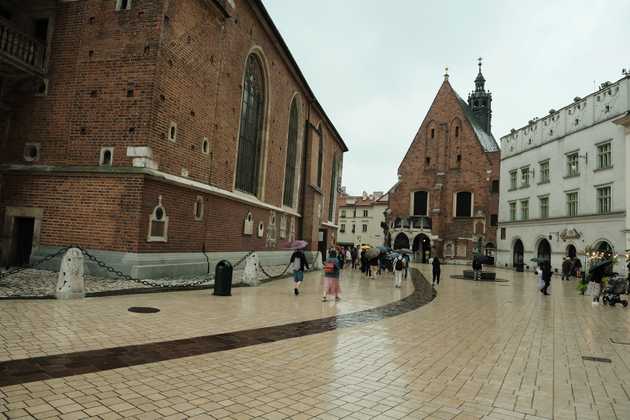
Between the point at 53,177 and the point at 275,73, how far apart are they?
13.3 m

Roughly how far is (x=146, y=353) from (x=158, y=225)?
7905 millimetres

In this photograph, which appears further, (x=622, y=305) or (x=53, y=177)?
(x=622, y=305)

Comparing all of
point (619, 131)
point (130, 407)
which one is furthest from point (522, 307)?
point (619, 131)

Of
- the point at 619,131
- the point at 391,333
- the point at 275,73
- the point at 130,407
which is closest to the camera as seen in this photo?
the point at 130,407

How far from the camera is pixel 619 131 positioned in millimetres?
24812

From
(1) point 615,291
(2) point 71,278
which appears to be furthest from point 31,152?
(1) point 615,291

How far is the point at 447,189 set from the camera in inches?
1790

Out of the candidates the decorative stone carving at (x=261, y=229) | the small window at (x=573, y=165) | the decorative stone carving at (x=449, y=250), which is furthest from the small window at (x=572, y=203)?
the decorative stone carving at (x=261, y=229)

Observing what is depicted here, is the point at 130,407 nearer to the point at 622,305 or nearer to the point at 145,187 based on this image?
the point at 145,187

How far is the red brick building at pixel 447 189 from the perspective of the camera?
43250 millimetres

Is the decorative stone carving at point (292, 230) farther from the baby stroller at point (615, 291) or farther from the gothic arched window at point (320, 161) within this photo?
the baby stroller at point (615, 291)

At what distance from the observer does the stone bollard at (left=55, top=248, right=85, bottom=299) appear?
27.9 ft

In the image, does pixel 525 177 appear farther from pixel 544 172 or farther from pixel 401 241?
pixel 401 241

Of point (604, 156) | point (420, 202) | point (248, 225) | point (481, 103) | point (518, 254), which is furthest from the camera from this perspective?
point (481, 103)
